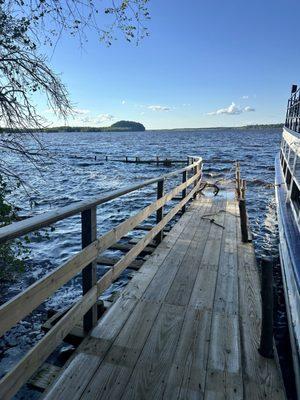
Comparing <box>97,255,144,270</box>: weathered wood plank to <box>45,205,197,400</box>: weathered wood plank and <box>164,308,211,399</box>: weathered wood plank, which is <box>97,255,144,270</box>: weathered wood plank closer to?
<box>45,205,197,400</box>: weathered wood plank

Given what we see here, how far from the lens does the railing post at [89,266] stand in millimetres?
3229

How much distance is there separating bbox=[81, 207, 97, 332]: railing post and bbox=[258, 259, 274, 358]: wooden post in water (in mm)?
1683

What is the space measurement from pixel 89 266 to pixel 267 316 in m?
1.79

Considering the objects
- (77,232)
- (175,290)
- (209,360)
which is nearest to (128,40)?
(175,290)

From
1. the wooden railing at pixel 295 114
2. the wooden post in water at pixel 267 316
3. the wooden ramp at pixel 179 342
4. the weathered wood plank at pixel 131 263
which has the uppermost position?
the wooden railing at pixel 295 114

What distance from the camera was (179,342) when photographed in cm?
346

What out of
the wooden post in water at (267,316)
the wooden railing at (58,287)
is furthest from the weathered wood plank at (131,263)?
the wooden post in water at (267,316)

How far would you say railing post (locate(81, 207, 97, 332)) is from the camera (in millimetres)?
3229

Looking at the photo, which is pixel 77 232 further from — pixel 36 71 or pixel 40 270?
pixel 36 71

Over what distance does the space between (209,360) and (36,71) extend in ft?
15.5

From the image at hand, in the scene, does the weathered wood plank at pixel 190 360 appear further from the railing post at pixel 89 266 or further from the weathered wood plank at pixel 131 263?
the weathered wood plank at pixel 131 263

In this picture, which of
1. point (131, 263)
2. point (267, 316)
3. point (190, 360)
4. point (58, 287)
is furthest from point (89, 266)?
point (131, 263)

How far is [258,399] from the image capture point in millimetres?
2729

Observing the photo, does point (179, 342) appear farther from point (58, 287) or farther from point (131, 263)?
point (131, 263)
